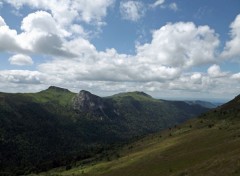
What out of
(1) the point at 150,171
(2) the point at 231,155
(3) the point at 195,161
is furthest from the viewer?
(1) the point at 150,171

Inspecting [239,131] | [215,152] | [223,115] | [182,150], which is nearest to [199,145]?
[182,150]

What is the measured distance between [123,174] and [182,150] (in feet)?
56.8

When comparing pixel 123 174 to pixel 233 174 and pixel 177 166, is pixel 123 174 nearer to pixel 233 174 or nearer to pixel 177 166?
pixel 177 166

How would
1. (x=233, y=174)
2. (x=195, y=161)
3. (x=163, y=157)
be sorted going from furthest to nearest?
(x=163, y=157)
(x=195, y=161)
(x=233, y=174)

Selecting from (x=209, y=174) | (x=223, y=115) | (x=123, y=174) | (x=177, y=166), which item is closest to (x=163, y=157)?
(x=123, y=174)

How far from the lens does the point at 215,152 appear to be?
225 ft

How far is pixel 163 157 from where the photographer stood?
85875 mm

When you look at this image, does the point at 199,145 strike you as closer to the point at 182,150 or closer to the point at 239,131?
the point at 182,150

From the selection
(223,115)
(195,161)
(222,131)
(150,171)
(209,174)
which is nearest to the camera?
(209,174)

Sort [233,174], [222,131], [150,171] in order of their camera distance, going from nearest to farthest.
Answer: [233,174] → [150,171] → [222,131]

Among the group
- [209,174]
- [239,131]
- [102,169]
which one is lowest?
[102,169]

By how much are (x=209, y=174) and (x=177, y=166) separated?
720 inches

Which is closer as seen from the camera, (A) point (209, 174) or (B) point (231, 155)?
(A) point (209, 174)

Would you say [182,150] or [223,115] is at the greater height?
[223,115]
